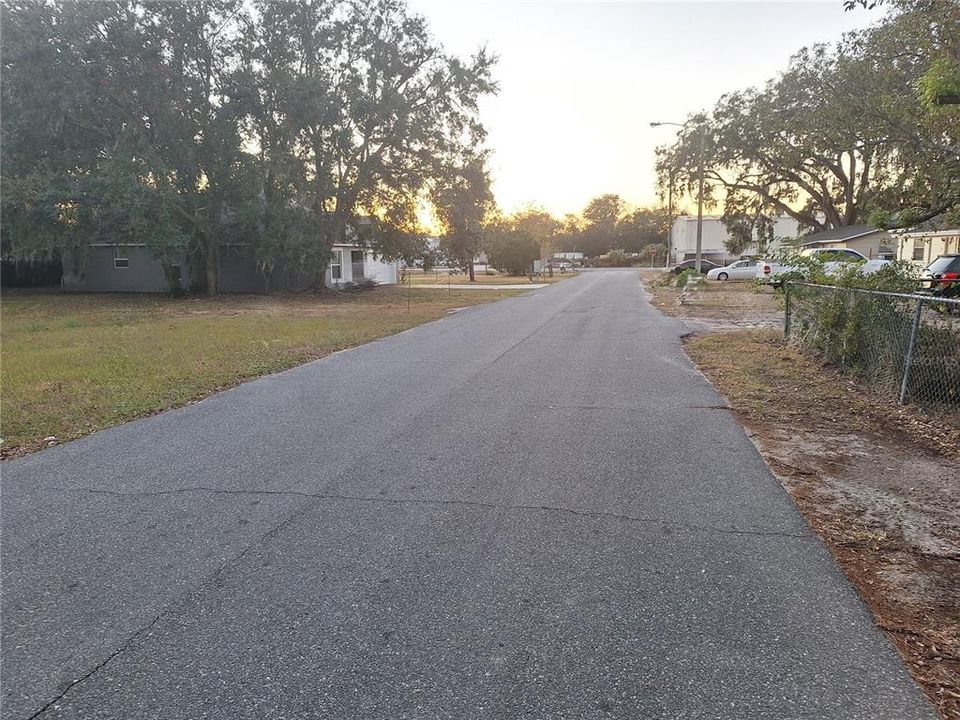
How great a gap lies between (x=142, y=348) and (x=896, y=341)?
38.9ft

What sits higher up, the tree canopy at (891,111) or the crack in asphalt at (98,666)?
the tree canopy at (891,111)

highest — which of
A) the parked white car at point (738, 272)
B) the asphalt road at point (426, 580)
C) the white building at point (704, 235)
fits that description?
the white building at point (704, 235)

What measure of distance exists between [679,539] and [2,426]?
6418mm

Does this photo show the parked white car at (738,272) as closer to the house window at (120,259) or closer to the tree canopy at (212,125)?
the tree canopy at (212,125)

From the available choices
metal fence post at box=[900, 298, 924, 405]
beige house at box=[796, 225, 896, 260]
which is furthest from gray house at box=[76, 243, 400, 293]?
beige house at box=[796, 225, 896, 260]

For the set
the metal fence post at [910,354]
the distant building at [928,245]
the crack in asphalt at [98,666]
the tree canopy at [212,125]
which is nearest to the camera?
A: the crack in asphalt at [98,666]

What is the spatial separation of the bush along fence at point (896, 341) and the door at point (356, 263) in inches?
1140

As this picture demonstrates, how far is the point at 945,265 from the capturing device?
56.2 feet

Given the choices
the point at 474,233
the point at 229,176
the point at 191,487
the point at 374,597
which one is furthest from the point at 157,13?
the point at 374,597

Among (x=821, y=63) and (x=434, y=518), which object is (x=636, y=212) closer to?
(x=821, y=63)

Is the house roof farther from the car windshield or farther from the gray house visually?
the gray house

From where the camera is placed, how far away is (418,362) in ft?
31.7

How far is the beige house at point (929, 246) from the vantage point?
25881 mm

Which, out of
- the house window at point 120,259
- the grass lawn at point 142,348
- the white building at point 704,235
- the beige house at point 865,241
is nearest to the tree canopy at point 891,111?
the beige house at point 865,241
